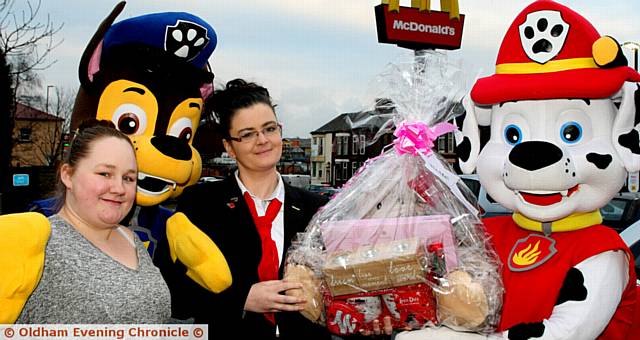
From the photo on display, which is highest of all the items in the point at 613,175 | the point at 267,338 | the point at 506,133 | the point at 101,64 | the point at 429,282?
the point at 101,64

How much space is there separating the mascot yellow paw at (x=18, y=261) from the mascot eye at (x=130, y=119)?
1.45 metres

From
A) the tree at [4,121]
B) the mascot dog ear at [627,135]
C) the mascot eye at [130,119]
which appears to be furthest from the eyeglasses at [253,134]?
the tree at [4,121]

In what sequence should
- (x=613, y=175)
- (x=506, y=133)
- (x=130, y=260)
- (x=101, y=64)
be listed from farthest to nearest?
1. (x=101, y=64)
2. (x=506, y=133)
3. (x=613, y=175)
4. (x=130, y=260)

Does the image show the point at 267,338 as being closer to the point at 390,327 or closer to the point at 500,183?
the point at 390,327

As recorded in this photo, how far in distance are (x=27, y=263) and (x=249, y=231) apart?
1089 millimetres

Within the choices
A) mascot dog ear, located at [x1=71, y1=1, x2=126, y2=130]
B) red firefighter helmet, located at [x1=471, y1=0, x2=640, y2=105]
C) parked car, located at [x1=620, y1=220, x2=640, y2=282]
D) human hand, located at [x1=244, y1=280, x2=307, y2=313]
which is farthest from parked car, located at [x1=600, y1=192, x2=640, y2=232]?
mascot dog ear, located at [x1=71, y1=1, x2=126, y2=130]

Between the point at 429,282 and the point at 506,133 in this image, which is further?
the point at 506,133

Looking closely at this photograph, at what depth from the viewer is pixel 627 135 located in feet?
8.68

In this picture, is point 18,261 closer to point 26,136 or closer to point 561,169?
point 561,169

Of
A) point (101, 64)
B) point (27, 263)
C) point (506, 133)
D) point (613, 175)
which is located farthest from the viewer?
point (101, 64)

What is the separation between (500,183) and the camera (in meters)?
2.85

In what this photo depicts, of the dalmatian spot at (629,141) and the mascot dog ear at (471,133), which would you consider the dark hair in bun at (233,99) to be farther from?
the dalmatian spot at (629,141)

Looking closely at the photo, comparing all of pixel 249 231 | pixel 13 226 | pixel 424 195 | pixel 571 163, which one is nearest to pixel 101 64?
pixel 249 231

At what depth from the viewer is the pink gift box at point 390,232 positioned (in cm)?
256
